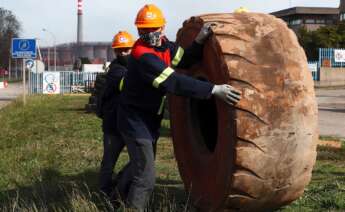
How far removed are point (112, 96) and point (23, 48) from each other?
21456 mm

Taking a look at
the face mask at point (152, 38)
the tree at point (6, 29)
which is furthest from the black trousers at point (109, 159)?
the tree at point (6, 29)

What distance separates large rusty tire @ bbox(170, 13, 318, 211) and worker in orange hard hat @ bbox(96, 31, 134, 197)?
170 centimetres

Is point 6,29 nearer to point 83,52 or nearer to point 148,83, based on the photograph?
point 83,52

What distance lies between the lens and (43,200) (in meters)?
6.59

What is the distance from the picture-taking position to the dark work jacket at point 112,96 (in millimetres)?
6573

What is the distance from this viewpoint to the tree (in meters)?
101

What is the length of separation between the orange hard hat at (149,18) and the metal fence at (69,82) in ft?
124

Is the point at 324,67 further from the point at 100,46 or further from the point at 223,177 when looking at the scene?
the point at 100,46

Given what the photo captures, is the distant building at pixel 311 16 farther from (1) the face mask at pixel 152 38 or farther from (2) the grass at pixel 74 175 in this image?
(1) the face mask at pixel 152 38

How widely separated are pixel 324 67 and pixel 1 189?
41179mm

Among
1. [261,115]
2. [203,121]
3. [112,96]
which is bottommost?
[203,121]

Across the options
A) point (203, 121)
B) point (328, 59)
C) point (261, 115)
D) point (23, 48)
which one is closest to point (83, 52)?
point (328, 59)

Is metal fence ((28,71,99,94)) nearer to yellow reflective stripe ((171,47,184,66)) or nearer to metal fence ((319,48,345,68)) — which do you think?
metal fence ((319,48,345,68))

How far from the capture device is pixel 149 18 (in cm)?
522
